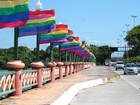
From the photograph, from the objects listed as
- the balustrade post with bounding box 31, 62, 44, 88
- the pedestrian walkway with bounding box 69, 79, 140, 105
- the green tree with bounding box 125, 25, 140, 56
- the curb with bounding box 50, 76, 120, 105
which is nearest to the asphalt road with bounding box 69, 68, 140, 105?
the pedestrian walkway with bounding box 69, 79, 140, 105

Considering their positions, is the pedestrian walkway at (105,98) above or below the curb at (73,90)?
below

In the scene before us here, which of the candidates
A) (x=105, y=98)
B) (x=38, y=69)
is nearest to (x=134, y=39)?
(x=38, y=69)

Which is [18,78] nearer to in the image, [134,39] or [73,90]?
[73,90]

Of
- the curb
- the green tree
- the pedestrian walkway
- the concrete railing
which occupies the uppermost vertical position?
the green tree

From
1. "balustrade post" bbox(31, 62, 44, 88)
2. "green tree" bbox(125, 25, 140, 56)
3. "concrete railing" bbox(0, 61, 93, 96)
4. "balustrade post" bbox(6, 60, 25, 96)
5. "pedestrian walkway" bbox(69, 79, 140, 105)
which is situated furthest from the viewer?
"green tree" bbox(125, 25, 140, 56)

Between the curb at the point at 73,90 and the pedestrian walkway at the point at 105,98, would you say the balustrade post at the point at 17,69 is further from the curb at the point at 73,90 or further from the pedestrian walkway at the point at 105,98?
the pedestrian walkway at the point at 105,98

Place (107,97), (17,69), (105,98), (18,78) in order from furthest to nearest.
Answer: (107,97)
(105,98)
(18,78)
(17,69)

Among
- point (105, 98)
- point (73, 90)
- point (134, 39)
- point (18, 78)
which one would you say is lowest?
point (105, 98)

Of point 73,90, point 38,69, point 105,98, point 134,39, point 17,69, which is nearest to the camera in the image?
point 17,69

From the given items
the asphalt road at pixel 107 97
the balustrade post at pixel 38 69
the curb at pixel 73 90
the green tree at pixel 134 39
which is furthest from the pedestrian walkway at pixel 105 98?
the green tree at pixel 134 39

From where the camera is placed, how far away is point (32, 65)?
22.1m

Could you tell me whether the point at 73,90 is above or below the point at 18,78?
below

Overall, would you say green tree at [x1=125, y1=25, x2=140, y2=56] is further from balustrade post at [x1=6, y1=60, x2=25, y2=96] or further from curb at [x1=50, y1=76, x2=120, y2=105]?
balustrade post at [x1=6, y1=60, x2=25, y2=96]

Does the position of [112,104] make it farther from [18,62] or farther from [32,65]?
[32,65]
